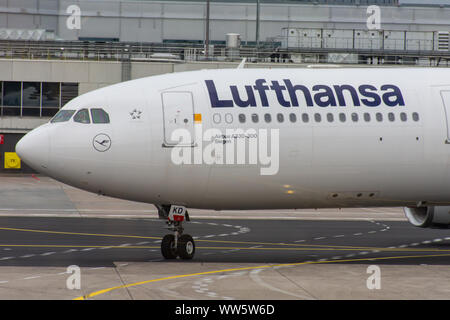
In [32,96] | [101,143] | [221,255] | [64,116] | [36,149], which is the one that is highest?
[32,96]

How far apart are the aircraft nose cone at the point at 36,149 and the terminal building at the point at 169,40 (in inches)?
1427

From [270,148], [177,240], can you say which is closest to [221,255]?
[177,240]

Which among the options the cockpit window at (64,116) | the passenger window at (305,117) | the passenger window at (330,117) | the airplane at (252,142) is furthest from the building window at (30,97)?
the passenger window at (330,117)

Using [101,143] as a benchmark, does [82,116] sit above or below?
above

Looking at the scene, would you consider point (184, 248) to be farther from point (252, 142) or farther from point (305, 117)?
point (305, 117)

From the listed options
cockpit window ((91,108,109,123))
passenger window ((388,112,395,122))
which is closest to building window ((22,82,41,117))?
cockpit window ((91,108,109,123))

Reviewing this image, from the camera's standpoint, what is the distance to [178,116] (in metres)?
24.1

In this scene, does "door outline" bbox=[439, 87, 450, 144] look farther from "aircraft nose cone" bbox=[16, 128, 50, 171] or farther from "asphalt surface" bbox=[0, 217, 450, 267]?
"aircraft nose cone" bbox=[16, 128, 50, 171]

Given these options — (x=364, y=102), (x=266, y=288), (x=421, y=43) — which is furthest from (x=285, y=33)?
(x=266, y=288)

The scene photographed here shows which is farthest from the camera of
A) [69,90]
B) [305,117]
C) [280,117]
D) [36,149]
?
[69,90]

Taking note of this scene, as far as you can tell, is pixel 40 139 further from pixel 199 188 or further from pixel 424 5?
pixel 424 5

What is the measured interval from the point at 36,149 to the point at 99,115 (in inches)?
→ 77.4

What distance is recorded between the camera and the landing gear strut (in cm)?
2480

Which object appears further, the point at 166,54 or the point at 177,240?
the point at 166,54
